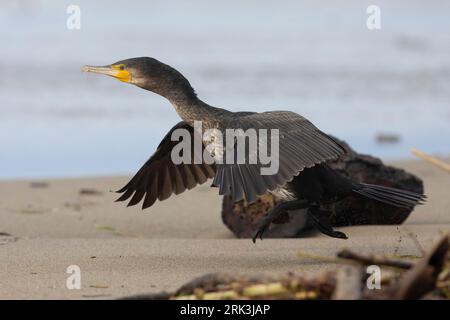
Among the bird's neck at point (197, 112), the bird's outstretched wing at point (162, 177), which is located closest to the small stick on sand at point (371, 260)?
the bird's neck at point (197, 112)

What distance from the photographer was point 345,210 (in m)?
8.18

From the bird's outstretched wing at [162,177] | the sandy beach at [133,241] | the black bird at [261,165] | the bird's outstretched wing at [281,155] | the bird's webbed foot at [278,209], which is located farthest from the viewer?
the bird's outstretched wing at [162,177]

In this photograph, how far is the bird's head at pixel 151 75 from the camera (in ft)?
23.8

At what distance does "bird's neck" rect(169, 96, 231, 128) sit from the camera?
694cm

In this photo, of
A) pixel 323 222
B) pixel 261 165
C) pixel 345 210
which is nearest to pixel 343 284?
pixel 261 165

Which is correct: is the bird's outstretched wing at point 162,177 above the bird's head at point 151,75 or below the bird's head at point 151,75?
below

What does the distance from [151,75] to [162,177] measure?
99cm

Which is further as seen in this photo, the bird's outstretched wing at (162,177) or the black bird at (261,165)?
the bird's outstretched wing at (162,177)

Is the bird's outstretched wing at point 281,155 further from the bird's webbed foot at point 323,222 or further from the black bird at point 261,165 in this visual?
the bird's webbed foot at point 323,222

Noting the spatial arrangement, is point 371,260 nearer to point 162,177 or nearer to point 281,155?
point 281,155

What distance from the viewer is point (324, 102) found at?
16984 mm

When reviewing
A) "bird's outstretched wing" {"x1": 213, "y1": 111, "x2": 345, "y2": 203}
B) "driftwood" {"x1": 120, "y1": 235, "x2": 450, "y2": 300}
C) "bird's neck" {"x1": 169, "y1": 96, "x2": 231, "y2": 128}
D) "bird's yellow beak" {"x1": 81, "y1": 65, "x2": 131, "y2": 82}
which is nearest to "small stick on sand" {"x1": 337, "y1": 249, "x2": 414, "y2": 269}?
"driftwood" {"x1": 120, "y1": 235, "x2": 450, "y2": 300}

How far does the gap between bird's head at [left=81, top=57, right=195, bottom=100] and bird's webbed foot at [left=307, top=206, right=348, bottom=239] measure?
1.19 m
